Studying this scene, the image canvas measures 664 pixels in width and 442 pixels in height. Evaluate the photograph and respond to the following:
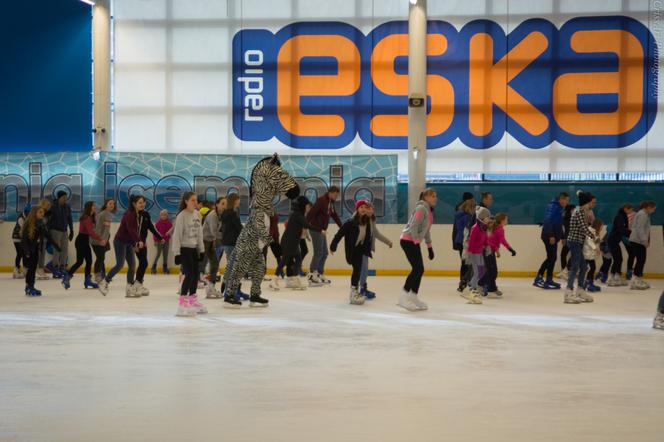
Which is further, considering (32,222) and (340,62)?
(340,62)

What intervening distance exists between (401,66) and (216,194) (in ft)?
16.9

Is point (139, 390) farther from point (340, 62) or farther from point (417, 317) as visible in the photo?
point (340, 62)

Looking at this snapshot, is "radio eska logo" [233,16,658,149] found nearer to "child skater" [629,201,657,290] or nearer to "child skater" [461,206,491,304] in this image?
"child skater" [629,201,657,290]

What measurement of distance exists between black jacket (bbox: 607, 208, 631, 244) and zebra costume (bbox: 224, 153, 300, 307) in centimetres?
701

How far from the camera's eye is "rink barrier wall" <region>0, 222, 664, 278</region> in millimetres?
17047

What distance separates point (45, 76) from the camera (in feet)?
65.1

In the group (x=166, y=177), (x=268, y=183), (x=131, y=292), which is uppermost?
(x=166, y=177)

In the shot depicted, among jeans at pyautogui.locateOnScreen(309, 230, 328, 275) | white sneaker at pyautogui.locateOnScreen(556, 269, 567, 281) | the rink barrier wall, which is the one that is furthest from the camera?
the rink barrier wall

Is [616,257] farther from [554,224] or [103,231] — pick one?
[103,231]

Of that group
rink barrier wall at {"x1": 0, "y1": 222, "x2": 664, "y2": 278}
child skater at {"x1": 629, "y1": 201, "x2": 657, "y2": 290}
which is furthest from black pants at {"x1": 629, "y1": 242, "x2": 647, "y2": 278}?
rink barrier wall at {"x1": 0, "y1": 222, "x2": 664, "y2": 278}

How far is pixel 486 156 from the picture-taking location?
734 inches

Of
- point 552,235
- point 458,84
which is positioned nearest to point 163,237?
point 552,235

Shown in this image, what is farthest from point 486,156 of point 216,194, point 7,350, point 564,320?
point 7,350

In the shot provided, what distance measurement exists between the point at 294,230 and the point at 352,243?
2110 millimetres
